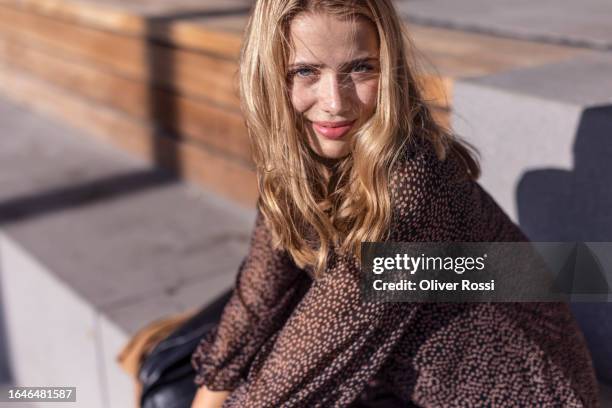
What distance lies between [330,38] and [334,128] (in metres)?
0.16

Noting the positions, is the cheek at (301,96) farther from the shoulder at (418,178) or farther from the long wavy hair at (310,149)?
the shoulder at (418,178)

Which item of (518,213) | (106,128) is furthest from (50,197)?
(518,213)

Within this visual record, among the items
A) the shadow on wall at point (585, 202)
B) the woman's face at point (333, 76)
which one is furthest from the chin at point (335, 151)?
the shadow on wall at point (585, 202)

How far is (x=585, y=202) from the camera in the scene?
6.10 ft

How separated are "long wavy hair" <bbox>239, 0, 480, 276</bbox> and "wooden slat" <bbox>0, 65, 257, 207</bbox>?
1.82 m

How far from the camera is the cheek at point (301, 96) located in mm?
1380

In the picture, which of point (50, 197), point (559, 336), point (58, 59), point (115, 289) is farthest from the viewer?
point (58, 59)

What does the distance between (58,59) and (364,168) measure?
12.5ft

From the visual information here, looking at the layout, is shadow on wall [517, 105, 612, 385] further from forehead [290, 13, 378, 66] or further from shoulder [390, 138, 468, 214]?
forehead [290, 13, 378, 66]

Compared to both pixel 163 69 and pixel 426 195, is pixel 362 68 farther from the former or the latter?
pixel 163 69

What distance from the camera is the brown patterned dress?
136 cm

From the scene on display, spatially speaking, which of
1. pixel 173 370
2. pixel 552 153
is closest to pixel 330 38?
pixel 552 153

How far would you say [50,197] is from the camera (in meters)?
3.75

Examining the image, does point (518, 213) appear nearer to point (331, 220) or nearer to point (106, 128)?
point (331, 220)
